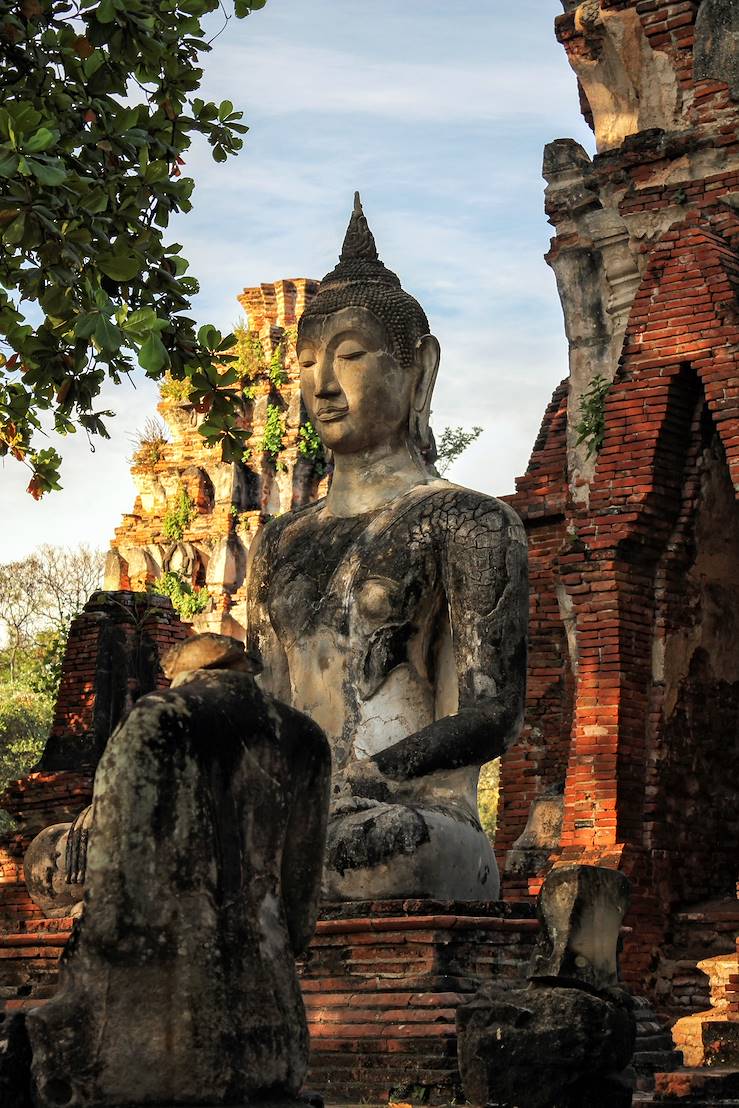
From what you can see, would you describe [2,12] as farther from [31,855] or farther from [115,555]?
[115,555]

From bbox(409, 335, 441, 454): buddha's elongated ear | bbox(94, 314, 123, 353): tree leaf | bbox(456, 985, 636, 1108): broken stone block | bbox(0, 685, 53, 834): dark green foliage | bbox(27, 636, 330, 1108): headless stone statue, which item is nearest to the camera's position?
bbox(27, 636, 330, 1108): headless stone statue

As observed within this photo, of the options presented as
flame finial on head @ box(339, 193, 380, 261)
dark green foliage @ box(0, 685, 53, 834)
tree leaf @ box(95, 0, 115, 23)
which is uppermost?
dark green foliage @ box(0, 685, 53, 834)

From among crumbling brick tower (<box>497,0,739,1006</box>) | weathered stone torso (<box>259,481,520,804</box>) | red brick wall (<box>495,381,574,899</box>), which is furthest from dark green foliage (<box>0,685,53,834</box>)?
weathered stone torso (<box>259,481,520,804</box>)

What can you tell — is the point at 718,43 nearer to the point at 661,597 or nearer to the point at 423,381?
the point at 661,597

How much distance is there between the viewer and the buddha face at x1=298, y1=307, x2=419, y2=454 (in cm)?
978

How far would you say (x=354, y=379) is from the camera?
9781 mm

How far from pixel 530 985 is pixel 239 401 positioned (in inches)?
152

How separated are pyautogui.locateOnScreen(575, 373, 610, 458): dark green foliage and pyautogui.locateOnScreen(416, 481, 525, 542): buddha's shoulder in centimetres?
707

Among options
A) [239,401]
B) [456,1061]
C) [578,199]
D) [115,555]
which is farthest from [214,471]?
[456,1061]

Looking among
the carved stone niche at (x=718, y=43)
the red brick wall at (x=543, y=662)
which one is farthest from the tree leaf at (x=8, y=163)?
the red brick wall at (x=543, y=662)

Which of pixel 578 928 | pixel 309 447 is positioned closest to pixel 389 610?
pixel 578 928

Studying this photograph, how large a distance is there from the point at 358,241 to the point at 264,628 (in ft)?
6.59

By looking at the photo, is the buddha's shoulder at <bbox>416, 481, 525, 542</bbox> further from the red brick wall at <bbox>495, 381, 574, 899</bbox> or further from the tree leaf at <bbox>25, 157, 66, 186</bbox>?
the red brick wall at <bbox>495, 381, 574, 899</bbox>

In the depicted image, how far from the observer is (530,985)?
7.38m
